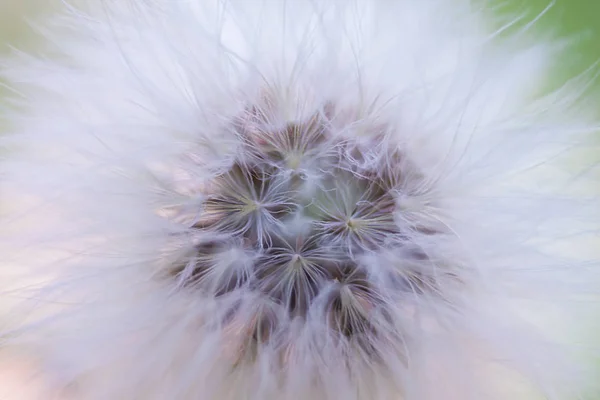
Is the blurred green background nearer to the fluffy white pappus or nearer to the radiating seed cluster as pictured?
the fluffy white pappus

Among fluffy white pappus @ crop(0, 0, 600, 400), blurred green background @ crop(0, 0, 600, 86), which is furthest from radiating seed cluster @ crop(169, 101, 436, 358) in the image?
blurred green background @ crop(0, 0, 600, 86)

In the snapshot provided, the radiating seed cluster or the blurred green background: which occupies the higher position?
the blurred green background

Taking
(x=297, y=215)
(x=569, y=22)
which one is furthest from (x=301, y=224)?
(x=569, y=22)

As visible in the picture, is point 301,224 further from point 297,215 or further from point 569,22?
point 569,22

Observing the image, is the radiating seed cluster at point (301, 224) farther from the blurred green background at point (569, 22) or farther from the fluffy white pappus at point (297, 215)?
the blurred green background at point (569, 22)

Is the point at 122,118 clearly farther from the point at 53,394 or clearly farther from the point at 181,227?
the point at 53,394

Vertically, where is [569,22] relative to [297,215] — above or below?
above

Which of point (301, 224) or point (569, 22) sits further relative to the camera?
point (569, 22)
